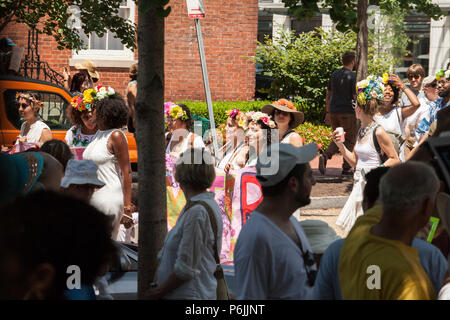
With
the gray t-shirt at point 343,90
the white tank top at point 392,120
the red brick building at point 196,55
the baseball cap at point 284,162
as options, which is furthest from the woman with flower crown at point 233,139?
the red brick building at point 196,55

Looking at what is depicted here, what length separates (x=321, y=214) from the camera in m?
9.77

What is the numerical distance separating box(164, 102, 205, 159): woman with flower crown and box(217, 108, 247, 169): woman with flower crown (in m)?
0.30

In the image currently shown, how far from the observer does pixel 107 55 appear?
61.8ft

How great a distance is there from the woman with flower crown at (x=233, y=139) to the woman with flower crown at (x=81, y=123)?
1433mm

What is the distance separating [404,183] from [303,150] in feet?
2.72

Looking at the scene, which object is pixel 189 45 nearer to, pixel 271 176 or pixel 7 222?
pixel 271 176

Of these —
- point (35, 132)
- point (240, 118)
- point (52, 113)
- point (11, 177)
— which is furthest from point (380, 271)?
point (52, 113)

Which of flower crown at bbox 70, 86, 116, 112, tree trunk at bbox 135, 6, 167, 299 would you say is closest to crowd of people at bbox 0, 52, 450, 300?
tree trunk at bbox 135, 6, 167, 299

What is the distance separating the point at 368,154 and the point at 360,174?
218mm

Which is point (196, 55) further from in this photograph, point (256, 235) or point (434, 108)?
point (256, 235)

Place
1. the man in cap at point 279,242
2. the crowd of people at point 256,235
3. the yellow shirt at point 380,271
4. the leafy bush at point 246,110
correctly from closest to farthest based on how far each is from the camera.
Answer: the crowd of people at point 256,235 < the yellow shirt at point 380,271 < the man in cap at point 279,242 < the leafy bush at point 246,110

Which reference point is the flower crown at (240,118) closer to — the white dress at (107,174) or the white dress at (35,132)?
the white dress at (107,174)

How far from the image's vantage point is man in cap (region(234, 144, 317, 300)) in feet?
10.7

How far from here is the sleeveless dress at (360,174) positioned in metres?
6.83
